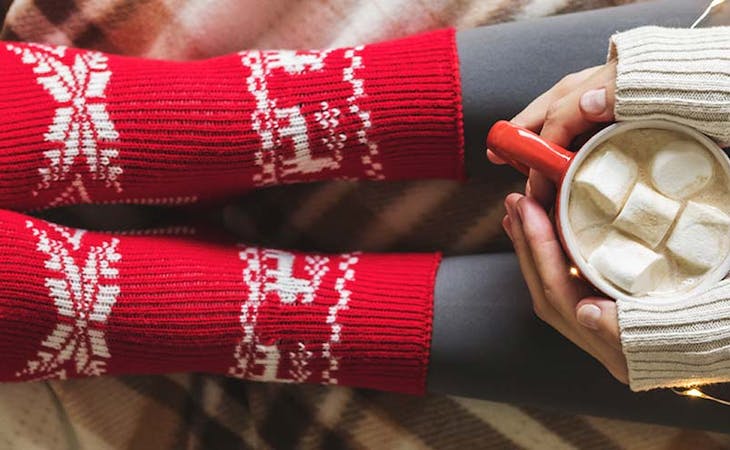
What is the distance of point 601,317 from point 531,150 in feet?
0.43

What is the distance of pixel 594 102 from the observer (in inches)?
22.2

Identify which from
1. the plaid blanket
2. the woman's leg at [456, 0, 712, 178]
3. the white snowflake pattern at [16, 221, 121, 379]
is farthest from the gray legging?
the white snowflake pattern at [16, 221, 121, 379]

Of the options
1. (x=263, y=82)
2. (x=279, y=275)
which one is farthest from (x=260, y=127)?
(x=279, y=275)

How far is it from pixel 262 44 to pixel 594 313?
1.56 feet

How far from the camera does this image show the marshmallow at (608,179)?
0.52 m

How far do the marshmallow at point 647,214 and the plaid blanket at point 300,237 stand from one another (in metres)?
0.29

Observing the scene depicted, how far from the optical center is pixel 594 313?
0.56 meters

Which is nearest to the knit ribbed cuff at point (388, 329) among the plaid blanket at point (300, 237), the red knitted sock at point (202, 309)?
the red knitted sock at point (202, 309)

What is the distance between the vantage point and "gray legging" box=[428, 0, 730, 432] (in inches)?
27.1

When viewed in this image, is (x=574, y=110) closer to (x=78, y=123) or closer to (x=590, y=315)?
(x=590, y=315)

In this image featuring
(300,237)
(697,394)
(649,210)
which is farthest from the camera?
(300,237)

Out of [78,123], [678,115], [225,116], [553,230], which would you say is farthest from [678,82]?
[78,123]

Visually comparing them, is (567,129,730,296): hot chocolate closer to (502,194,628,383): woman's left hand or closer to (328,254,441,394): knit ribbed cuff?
(502,194,628,383): woman's left hand

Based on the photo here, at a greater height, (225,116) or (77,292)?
(225,116)
